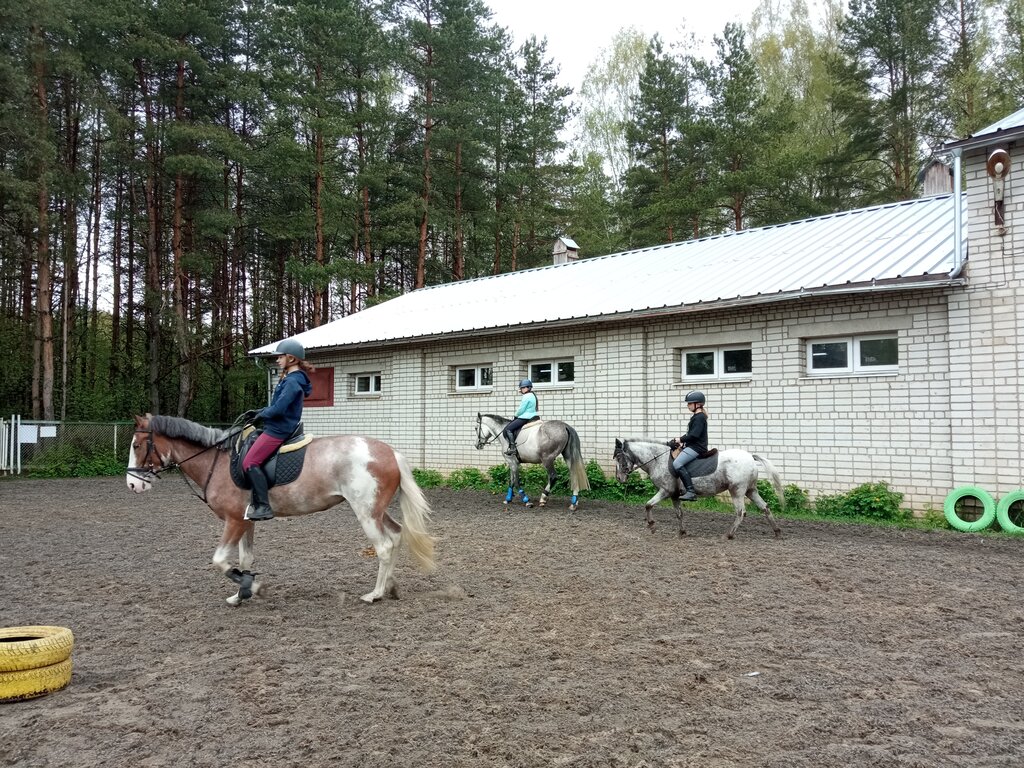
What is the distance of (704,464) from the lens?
930 centimetres

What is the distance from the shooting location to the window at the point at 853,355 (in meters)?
10.6

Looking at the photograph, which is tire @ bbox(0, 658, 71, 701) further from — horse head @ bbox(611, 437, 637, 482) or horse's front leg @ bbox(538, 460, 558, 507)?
horse's front leg @ bbox(538, 460, 558, 507)

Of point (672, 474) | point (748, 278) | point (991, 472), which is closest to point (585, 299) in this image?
point (748, 278)

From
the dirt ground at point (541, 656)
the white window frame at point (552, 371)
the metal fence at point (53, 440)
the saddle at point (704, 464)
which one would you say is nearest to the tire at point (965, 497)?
the dirt ground at point (541, 656)

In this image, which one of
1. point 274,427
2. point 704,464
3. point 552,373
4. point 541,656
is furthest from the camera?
point 552,373

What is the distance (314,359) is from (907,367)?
1539cm

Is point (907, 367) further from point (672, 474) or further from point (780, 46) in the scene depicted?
point (780, 46)

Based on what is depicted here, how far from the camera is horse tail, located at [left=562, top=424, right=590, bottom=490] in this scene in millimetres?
12641

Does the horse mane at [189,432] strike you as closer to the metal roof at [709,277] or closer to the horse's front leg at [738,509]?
the horse's front leg at [738,509]

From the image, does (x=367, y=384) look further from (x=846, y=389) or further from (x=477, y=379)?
(x=846, y=389)

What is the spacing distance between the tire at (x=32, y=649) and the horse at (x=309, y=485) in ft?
6.12

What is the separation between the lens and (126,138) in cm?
2358

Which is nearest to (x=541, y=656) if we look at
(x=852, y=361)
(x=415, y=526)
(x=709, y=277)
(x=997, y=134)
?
(x=415, y=526)

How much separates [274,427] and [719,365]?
863 centimetres
